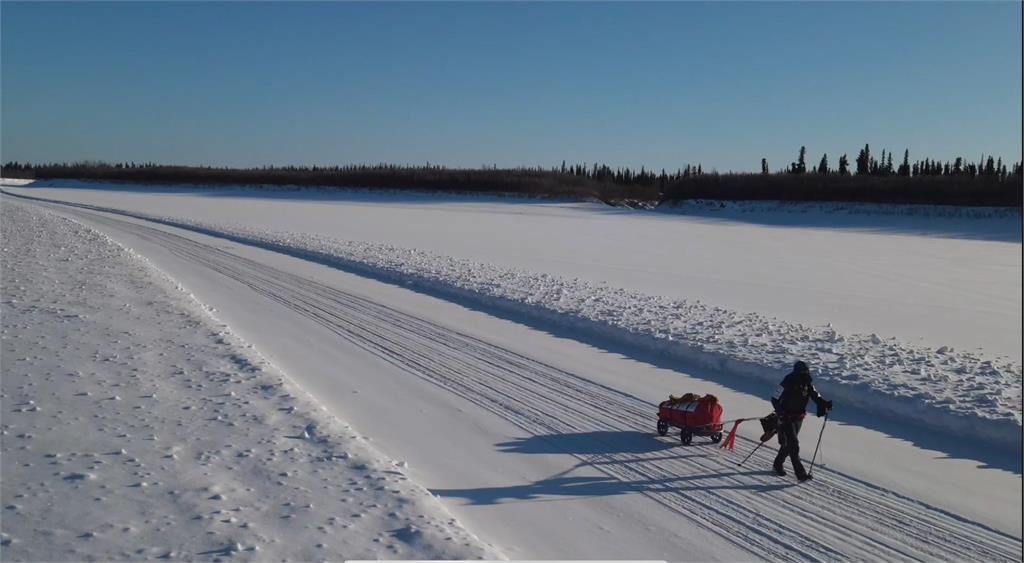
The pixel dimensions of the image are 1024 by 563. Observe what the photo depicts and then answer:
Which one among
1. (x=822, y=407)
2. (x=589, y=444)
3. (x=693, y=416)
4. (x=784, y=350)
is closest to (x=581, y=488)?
(x=589, y=444)

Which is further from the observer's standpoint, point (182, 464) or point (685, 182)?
point (685, 182)

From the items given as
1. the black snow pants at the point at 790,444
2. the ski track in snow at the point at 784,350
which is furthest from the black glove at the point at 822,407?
the ski track in snow at the point at 784,350

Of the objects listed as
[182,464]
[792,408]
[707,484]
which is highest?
[792,408]

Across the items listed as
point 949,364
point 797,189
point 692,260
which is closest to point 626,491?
point 949,364

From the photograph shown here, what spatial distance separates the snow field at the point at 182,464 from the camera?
5.41 metres

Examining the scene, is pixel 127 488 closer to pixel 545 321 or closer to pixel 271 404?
pixel 271 404

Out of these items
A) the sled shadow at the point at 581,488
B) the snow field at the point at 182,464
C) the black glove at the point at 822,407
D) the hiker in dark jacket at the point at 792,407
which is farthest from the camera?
the black glove at the point at 822,407

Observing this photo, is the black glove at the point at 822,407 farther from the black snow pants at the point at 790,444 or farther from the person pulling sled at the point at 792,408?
the black snow pants at the point at 790,444

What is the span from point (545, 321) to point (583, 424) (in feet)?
20.0

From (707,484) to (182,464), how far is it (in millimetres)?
4494

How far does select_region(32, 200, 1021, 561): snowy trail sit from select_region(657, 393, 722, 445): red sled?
0.20m

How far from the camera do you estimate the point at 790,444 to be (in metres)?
7.12

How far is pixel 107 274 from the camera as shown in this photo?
1747 cm

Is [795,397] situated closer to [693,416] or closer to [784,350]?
[693,416]
